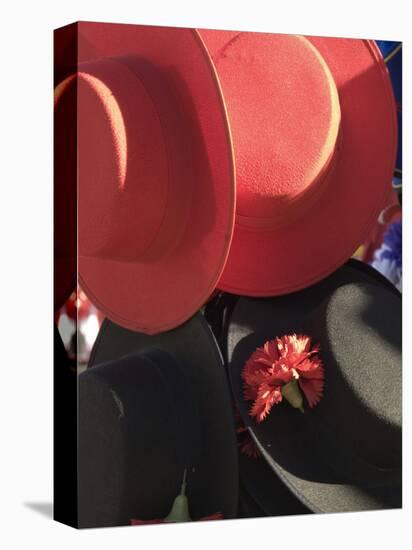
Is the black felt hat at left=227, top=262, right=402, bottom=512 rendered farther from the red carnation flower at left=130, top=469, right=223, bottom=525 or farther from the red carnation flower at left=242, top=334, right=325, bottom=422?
the red carnation flower at left=130, top=469, right=223, bottom=525

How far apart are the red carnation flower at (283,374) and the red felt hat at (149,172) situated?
1.10 ft

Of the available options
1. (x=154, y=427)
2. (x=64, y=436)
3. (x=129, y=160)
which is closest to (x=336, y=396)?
(x=154, y=427)

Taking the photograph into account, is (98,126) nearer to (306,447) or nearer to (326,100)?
(326,100)

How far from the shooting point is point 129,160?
4992mm

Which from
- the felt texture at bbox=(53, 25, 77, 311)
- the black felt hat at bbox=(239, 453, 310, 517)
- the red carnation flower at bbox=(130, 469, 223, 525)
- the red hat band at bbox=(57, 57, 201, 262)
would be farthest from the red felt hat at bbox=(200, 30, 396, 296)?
the red carnation flower at bbox=(130, 469, 223, 525)

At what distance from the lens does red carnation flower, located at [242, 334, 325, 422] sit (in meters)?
5.29

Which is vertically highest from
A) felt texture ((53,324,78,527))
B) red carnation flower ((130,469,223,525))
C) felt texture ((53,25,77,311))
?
felt texture ((53,25,77,311))

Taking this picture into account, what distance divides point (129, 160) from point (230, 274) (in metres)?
0.60

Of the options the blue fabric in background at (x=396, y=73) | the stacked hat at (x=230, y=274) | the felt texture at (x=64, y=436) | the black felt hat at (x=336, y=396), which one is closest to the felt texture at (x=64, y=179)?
the stacked hat at (x=230, y=274)

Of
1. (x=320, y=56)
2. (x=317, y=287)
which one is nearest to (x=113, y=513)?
(x=317, y=287)

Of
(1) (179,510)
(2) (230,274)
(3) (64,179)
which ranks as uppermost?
(3) (64,179)

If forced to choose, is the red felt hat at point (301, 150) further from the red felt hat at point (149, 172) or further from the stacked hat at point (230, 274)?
the red felt hat at point (149, 172)

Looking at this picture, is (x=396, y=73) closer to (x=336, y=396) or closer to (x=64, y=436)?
(x=336, y=396)

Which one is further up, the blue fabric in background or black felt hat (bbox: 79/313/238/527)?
the blue fabric in background
